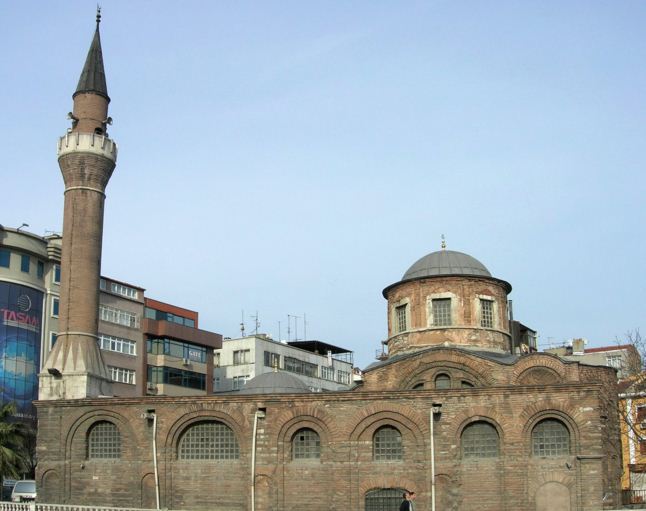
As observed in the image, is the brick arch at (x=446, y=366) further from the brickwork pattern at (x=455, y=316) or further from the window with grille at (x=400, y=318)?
the window with grille at (x=400, y=318)

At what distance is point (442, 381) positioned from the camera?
31.6m

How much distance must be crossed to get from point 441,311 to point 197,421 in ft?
36.6

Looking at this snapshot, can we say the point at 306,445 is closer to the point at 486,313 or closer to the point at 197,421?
the point at 197,421

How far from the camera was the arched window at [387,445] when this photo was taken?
26531 millimetres

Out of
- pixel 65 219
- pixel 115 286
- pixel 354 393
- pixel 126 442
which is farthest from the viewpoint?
pixel 115 286

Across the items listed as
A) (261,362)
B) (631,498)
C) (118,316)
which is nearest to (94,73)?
(118,316)

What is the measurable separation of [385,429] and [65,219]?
54.8 ft

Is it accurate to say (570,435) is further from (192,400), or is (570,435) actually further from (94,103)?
(94,103)

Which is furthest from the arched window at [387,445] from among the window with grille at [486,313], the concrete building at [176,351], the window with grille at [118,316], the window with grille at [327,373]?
the window with grille at [327,373]

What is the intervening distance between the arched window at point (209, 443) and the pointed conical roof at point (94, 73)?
636 inches

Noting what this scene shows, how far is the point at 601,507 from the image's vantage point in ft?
79.3

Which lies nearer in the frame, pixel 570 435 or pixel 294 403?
pixel 570 435

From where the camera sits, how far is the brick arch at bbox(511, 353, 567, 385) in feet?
101

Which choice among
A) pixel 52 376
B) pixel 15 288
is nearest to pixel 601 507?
pixel 52 376
